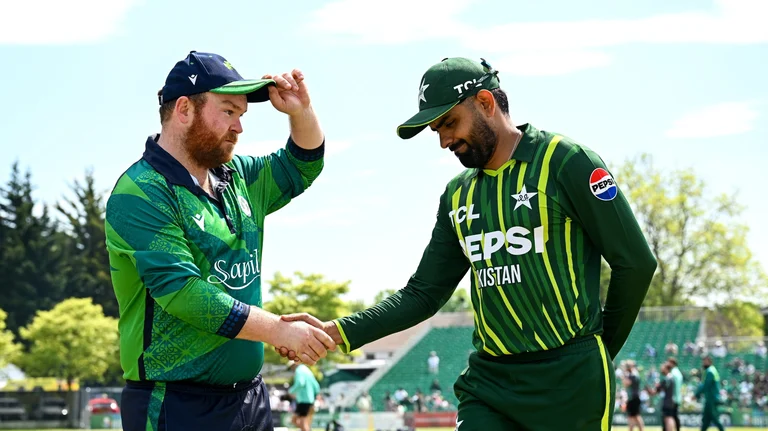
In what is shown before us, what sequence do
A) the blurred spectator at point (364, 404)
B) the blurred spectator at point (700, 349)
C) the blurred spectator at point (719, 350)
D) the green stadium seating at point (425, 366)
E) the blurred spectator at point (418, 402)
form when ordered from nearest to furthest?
the blurred spectator at point (364, 404) → the blurred spectator at point (719, 350) → the blurred spectator at point (418, 402) → the blurred spectator at point (700, 349) → the green stadium seating at point (425, 366)

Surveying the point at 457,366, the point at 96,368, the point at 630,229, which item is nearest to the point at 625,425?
the point at 457,366

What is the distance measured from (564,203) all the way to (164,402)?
Result: 2.05m

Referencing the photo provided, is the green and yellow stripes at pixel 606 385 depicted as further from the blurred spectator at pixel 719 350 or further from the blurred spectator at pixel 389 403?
the blurred spectator at pixel 719 350

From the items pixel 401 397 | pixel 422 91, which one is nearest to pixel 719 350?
pixel 401 397

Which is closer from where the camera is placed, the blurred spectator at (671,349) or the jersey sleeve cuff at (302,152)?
the jersey sleeve cuff at (302,152)

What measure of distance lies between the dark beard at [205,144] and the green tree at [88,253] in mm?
71663

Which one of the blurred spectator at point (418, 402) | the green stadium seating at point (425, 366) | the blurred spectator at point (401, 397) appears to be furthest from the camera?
the green stadium seating at point (425, 366)

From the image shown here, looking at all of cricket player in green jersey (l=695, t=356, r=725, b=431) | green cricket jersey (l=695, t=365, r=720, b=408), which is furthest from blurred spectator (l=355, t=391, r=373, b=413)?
green cricket jersey (l=695, t=365, r=720, b=408)

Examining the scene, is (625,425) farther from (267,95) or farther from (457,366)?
(267,95)

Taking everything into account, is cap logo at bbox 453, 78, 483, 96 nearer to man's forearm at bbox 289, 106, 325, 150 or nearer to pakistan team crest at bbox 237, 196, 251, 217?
man's forearm at bbox 289, 106, 325, 150

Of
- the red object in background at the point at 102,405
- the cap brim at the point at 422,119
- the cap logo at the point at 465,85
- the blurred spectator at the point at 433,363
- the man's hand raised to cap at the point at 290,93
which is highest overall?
the blurred spectator at the point at 433,363

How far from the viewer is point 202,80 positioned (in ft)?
16.3

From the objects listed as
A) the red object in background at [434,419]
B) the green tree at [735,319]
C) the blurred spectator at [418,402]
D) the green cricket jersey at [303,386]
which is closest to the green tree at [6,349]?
the blurred spectator at [418,402]

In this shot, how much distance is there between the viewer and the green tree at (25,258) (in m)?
73.0
